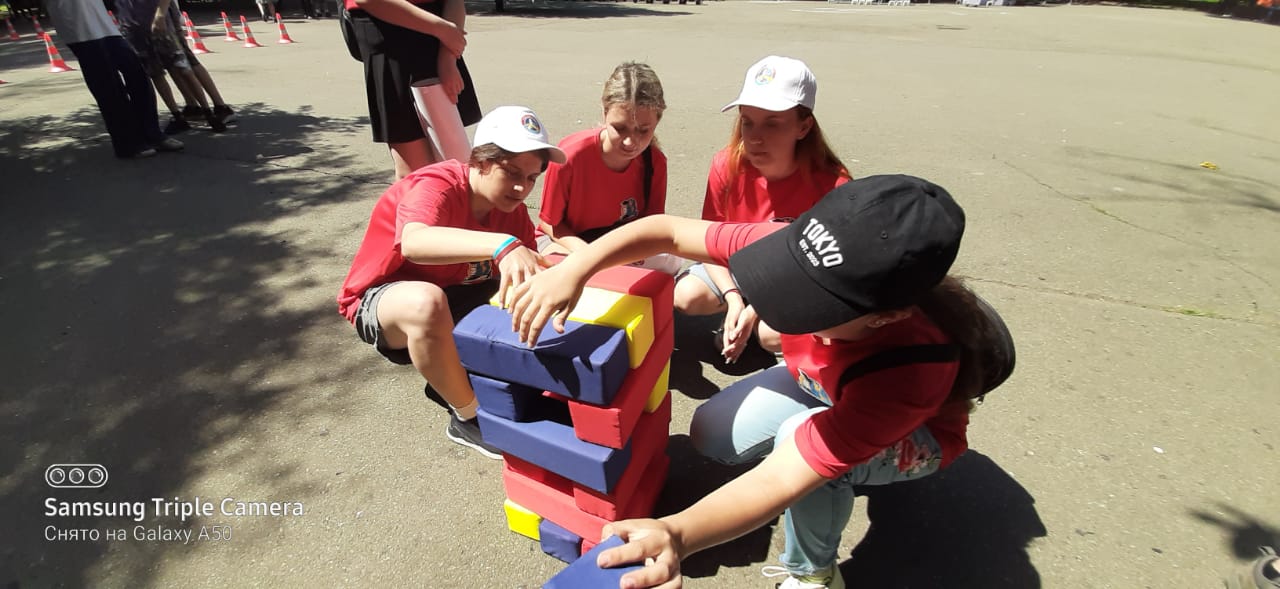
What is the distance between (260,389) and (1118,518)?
3.26 metres

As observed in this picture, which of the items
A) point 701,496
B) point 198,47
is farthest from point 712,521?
point 198,47

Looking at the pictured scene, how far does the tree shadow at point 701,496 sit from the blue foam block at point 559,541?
34 centimetres

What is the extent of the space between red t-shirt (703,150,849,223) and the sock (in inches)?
49.6

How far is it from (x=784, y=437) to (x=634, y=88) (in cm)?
152

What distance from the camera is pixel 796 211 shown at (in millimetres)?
2482

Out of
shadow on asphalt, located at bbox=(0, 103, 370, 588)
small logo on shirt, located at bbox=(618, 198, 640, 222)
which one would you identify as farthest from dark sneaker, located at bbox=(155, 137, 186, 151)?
small logo on shirt, located at bbox=(618, 198, 640, 222)

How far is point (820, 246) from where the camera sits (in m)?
1.15

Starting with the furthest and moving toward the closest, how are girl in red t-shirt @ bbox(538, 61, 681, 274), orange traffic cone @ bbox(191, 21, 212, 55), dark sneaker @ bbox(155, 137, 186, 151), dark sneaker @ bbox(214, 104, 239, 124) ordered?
1. orange traffic cone @ bbox(191, 21, 212, 55)
2. dark sneaker @ bbox(214, 104, 239, 124)
3. dark sneaker @ bbox(155, 137, 186, 151)
4. girl in red t-shirt @ bbox(538, 61, 681, 274)

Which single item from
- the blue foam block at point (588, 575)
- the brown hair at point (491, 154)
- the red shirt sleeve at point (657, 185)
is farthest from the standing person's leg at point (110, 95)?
the blue foam block at point (588, 575)

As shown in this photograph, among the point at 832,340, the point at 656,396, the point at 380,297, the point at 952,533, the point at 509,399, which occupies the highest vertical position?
the point at 832,340

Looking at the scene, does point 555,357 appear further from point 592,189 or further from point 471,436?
point 592,189

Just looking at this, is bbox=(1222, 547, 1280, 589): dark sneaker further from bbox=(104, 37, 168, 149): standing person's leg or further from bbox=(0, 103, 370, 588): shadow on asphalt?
bbox=(104, 37, 168, 149): standing person's leg

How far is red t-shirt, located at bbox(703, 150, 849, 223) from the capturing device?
8.02ft

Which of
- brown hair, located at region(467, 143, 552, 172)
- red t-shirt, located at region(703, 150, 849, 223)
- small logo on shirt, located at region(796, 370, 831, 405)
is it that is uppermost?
brown hair, located at region(467, 143, 552, 172)
